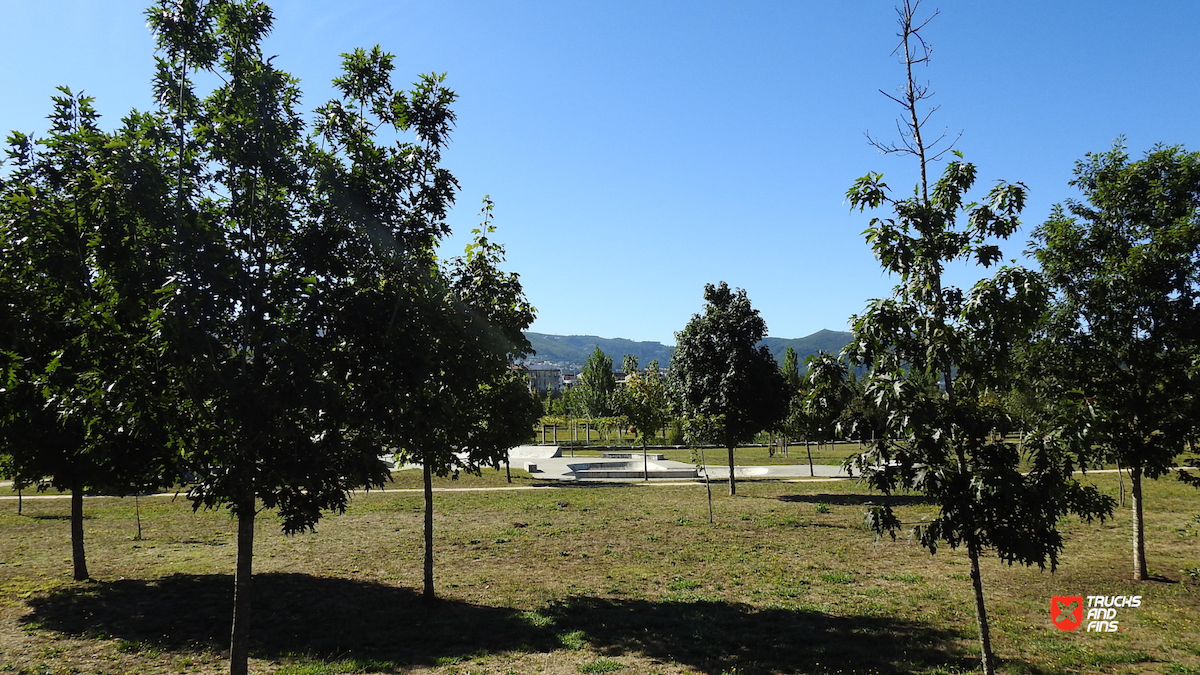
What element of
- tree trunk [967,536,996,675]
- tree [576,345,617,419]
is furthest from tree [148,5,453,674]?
tree [576,345,617,419]

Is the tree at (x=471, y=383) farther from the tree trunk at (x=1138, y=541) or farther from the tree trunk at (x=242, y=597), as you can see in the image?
the tree trunk at (x=1138, y=541)

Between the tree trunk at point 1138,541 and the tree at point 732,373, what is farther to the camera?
the tree at point 732,373

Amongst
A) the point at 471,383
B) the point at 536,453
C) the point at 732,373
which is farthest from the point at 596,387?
the point at 471,383

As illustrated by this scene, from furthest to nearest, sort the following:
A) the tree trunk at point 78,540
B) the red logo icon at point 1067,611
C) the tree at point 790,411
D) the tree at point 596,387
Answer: the tree at point 596,387 < the tree trunk at point 78,540 < the tree at point 790,411 < the red logo icon at point 1067,611

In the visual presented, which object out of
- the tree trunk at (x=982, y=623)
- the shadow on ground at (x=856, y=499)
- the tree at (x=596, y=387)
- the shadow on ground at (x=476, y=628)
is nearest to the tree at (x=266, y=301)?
the shadow on ground at (x=476, y=628)

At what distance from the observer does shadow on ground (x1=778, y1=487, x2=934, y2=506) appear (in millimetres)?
23606

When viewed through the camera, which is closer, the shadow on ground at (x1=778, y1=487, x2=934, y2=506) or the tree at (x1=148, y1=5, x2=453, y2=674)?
the tree at (x1=148, y1=5, x2=453, y2=674)

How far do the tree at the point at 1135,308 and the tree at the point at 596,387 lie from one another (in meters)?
59.5

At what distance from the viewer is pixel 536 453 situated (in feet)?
173

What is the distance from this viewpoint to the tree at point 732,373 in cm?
2562

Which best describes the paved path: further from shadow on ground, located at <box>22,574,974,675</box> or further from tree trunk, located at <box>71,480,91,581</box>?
shadow on ground, located at <box>22,574,974,675</box>

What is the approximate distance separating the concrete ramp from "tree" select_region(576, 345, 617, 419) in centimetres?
1521

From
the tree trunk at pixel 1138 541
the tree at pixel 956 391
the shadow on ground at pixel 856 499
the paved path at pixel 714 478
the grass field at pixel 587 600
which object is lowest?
the paved path at pixel 714 478

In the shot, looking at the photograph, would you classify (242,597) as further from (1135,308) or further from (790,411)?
(790,411)
